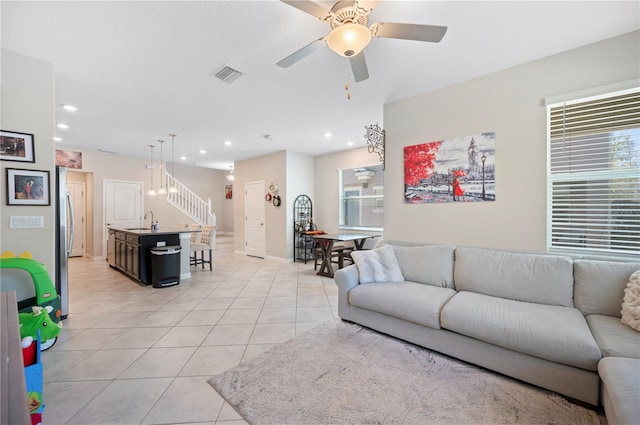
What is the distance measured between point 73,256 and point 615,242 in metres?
10.3

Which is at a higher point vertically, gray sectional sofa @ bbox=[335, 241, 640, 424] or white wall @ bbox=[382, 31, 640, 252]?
white wall @ bbox=[382, 31, 640, 252]

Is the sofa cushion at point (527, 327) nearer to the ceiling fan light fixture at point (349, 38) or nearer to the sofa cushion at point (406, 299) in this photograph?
the sofa cushion at point (406, 299)

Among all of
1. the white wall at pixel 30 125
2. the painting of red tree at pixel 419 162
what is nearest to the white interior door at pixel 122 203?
the white wall at pixel 30 125

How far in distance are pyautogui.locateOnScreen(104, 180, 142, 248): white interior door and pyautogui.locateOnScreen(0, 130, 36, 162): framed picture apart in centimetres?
479

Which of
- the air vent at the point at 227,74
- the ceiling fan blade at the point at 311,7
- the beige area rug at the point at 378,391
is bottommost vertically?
the beige area rug at the point at 378,391

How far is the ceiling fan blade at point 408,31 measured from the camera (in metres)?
1.72

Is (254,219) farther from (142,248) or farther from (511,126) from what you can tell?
(511,126)

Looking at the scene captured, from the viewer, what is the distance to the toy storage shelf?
1.28 m

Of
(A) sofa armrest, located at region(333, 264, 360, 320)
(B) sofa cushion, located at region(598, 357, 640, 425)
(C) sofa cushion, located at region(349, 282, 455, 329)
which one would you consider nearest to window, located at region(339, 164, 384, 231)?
(A) sofa armrest, located at region(333, 264, 360, 320)

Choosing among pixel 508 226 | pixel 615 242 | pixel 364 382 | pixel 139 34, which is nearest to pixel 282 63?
pixel 139 34

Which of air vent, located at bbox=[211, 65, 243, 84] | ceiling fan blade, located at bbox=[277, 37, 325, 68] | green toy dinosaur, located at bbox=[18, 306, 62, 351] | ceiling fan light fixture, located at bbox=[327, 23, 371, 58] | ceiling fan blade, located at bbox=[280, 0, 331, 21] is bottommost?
green toy dinosaur, located at bbox=[18, 306, 62, 351]

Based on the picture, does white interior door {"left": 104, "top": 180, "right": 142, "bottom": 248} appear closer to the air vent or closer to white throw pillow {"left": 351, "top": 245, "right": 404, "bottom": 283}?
the air vent

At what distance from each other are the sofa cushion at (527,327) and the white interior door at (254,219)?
543 centimetres

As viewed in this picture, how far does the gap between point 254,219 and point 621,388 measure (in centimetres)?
686
